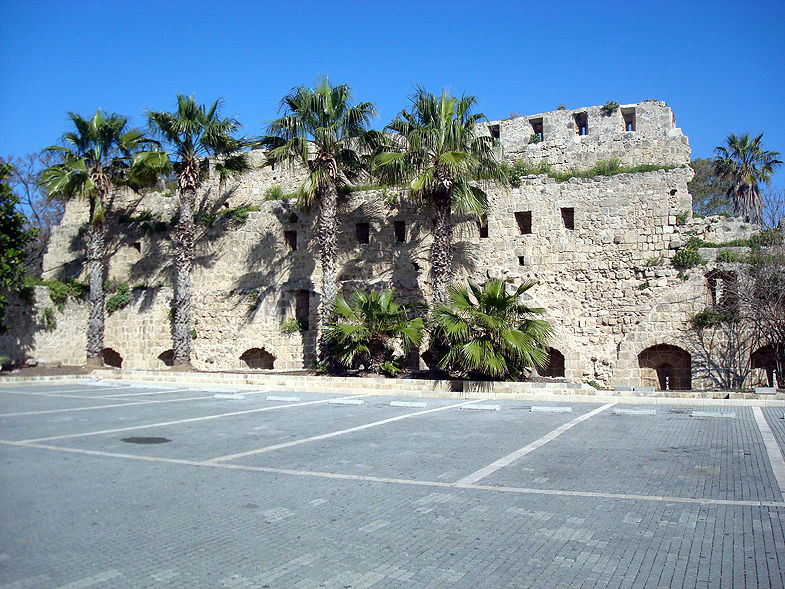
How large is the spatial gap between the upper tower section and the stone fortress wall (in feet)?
0.13

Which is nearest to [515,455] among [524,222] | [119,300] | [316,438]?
[316,438]

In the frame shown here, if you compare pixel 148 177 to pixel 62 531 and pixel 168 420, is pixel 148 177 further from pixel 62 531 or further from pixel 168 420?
pixel 62 531

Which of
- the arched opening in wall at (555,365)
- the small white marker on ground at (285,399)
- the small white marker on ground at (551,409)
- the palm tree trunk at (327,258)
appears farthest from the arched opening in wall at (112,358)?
the small white marker on ground at (551,409)

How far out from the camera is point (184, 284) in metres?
21.4

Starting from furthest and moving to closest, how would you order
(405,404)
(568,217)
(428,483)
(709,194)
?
(709,194) → (568,217) → (405,404) → (428,483)

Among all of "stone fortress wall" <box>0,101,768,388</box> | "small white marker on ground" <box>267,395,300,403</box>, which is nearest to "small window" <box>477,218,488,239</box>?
"stone fortress wall" <box>0,101,768,388</box>

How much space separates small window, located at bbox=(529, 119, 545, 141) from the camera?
72.1ft

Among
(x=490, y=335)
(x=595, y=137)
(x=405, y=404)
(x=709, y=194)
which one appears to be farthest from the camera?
(x=709, y=194)

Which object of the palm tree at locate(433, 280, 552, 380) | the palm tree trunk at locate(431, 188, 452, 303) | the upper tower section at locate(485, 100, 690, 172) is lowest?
the palm tree at locate(433, 280, 552, 380)

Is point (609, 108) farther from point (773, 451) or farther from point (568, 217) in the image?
point (773, 451)

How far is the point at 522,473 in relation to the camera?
256 inches

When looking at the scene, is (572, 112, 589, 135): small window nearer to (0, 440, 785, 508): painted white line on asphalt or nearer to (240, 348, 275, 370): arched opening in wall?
(240, 348, 275, 370): arched opening in wall

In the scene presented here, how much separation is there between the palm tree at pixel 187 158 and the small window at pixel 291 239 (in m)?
3.79

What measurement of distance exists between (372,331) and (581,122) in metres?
11.1
